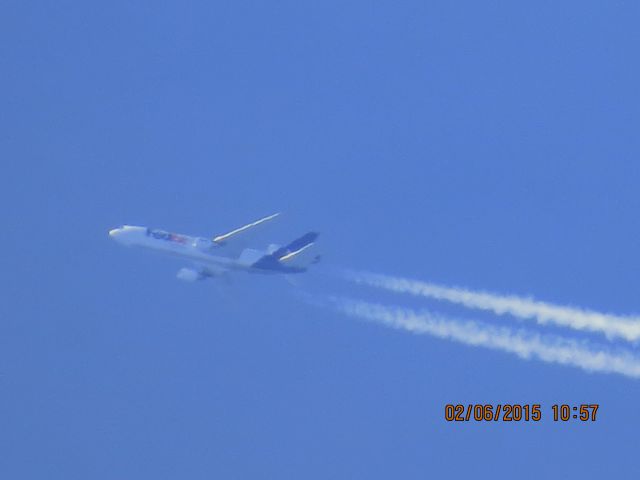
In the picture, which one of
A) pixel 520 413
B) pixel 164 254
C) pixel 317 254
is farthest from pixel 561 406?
pixel 164 254

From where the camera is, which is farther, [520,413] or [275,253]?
[275,253]

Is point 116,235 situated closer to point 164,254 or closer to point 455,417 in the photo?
→ point 164,254

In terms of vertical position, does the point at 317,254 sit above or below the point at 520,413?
above
